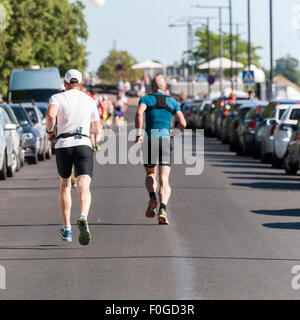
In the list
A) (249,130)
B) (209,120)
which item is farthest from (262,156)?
(209,120)

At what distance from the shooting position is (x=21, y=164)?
85.5ft

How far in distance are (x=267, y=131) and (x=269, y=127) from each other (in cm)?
12

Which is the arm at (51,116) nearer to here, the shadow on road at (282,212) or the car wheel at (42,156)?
the shadow on road at (282,212)

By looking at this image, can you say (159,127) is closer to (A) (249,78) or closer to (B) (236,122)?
(B) (236,122)

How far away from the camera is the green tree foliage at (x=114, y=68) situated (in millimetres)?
170500

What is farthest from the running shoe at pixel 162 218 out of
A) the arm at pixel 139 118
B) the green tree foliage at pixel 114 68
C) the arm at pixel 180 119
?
the green tree foliage at pixel 114 68

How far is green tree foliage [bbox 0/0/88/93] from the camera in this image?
5203 centimetres

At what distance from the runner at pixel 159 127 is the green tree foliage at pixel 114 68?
508ft

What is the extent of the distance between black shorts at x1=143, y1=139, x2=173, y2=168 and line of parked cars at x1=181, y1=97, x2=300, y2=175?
306 inches

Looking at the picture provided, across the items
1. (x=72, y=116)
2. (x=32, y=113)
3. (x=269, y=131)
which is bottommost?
(x=269, y=131)

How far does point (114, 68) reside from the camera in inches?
6713

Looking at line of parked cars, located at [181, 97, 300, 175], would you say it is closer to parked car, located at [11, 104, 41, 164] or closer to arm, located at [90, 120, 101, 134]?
parked car, located at [11, 104, 41, 164]
